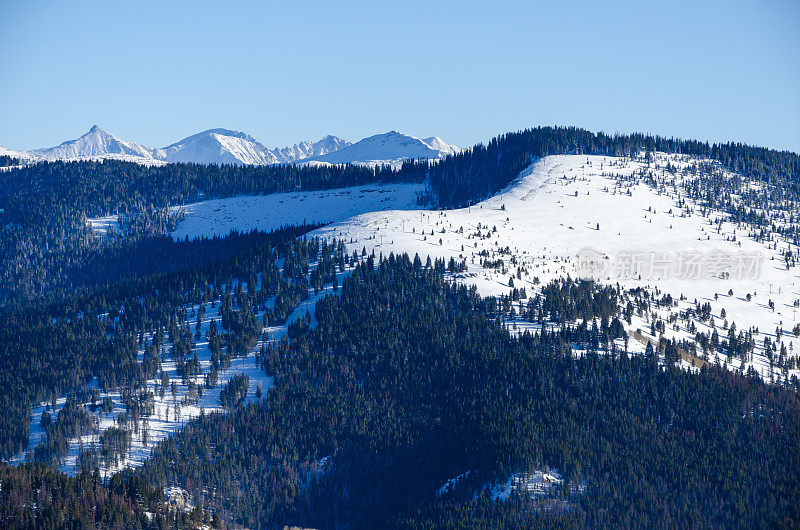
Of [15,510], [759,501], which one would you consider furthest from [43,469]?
[759,501]

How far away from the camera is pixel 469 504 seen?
177 metres

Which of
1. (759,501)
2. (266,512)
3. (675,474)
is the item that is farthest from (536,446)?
(266,512)

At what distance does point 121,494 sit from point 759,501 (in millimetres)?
113075

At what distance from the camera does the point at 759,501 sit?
6850 inches

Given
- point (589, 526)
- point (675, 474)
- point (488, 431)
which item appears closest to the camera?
point (589, 526)

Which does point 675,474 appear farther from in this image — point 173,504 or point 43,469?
point 43,469

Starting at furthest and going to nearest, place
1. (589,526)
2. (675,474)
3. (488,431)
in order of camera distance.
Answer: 1. (488,431)
2. (675,474)
3. (589,526)

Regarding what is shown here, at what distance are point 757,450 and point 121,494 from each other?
389ft

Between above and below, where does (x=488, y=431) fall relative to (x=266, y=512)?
above

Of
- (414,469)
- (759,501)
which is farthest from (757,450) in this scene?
(414,469)

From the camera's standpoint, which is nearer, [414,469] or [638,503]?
[638,503]

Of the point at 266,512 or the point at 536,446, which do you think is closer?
the point at 536,446

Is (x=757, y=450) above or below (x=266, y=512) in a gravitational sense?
above

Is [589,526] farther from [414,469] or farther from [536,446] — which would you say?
[414,469]
